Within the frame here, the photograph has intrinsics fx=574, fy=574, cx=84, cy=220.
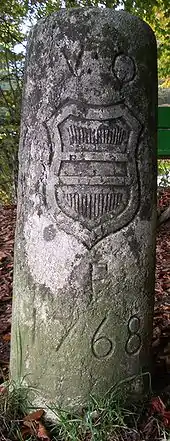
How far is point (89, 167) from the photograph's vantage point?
248cm

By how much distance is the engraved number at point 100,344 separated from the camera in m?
2.53

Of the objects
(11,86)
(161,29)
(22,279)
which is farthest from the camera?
(161,29)

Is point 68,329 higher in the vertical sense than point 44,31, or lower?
lower

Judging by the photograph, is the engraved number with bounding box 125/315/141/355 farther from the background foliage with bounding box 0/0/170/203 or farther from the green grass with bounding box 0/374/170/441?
the background foliage with bounding box 0/0/170/203

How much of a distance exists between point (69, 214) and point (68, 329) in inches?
19.9

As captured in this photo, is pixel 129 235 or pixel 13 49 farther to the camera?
pixel 13 49

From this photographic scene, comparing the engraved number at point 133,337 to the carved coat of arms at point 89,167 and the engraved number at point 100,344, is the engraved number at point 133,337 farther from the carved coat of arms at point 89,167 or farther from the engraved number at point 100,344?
the carved coat of arms at point 89,167

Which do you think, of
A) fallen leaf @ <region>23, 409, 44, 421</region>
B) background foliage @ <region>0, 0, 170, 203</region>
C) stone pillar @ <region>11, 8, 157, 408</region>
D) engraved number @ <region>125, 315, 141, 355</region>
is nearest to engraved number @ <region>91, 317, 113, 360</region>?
stone pillar @ <region>11, 8, 157, 408</region>

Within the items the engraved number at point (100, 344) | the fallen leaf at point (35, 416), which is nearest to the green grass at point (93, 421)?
the fallen leaf at point (35, 416)

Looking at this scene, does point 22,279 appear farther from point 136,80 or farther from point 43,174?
point 136,80

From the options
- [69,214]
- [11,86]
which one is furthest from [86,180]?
[11,86]

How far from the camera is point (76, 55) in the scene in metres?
2.46

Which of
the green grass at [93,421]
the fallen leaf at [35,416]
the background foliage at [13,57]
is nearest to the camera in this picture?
the green grass at [93,421]

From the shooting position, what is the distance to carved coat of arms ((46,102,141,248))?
8.07 feet
